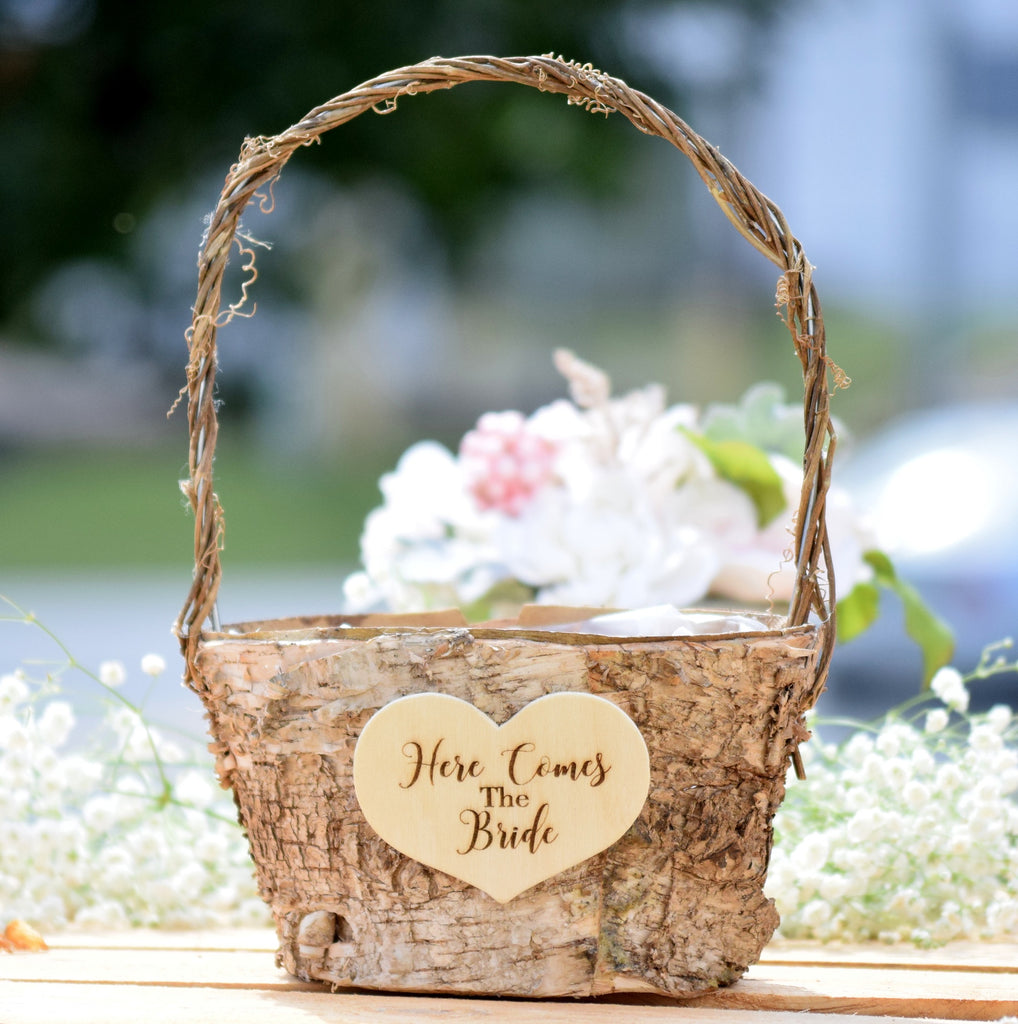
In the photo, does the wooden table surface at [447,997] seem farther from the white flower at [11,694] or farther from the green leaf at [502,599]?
the green leaf at [502,599]

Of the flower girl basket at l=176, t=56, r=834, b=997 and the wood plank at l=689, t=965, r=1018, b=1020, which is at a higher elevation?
the flower girl basket at l=176, t=56, r=834, b=997

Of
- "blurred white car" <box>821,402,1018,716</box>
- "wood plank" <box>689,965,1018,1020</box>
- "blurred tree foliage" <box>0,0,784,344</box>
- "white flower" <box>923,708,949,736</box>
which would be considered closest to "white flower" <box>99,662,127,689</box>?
"wood plank" <box>689,965,1018,1020</box>

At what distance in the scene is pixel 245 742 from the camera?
634mm

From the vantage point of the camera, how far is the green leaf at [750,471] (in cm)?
93

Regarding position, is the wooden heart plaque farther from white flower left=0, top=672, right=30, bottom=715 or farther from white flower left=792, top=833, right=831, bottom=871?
white flower left=0, top=672, right=30, bottom=715

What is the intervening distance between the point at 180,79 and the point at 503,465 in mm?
2918

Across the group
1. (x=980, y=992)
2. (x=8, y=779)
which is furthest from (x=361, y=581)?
(x=980, y=992)

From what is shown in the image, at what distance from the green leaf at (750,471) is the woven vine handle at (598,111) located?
0.97 feet

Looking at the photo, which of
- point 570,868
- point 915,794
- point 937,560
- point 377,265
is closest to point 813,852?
point 915,794

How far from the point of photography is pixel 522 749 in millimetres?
601

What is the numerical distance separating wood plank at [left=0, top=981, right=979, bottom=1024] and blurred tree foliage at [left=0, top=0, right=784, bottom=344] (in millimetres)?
2982

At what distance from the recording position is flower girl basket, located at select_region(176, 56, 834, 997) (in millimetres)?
602

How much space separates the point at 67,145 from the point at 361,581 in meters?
3.12

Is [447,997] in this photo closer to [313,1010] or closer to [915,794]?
[313,1010]
